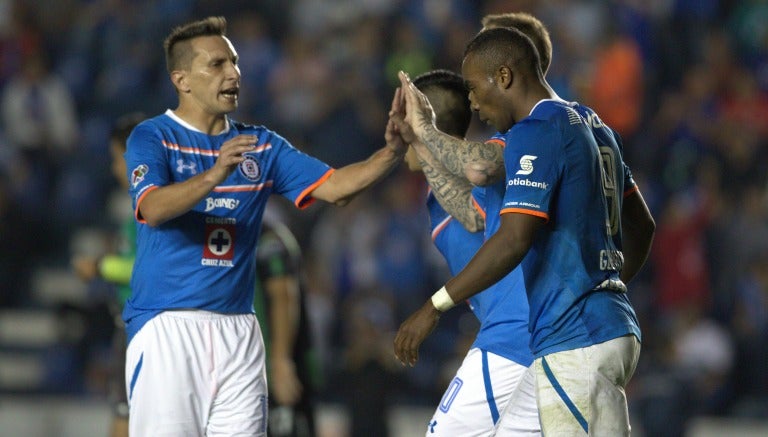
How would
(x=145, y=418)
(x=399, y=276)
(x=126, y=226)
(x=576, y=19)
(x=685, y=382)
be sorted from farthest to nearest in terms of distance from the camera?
(x=576, y=19) → (x=399, y=276) → (x=685, y=382) → (x=126, y=226) → (x=145, y=418)

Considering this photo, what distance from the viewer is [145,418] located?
18.6ft

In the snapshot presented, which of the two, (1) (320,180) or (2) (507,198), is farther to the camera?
(1) (320,180)

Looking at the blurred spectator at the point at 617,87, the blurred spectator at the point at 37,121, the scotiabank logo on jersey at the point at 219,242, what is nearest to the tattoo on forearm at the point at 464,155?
the scotiabank logo on jersey at the point at 219,242

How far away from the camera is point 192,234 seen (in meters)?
5.81

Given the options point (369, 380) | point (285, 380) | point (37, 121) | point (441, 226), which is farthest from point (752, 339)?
point (37, 121)

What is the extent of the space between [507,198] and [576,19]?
979 cm

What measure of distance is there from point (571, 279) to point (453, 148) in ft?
3.12

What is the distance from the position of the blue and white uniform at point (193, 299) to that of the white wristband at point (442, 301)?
1.37 meters

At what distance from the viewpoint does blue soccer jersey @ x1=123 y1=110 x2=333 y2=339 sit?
227 inches

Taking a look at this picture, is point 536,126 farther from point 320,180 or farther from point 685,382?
point 685,382

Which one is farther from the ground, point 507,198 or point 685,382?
point 507,198

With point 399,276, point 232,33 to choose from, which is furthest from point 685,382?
point 232,33

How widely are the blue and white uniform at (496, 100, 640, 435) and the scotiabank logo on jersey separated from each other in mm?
1618

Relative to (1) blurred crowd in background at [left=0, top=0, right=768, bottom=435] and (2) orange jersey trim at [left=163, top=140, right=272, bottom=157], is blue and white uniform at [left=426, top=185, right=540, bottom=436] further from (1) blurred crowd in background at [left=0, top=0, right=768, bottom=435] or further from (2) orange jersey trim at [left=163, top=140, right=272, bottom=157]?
(1) blurred crowd in background at [left=0, top=0, right=768, bottom=435]
